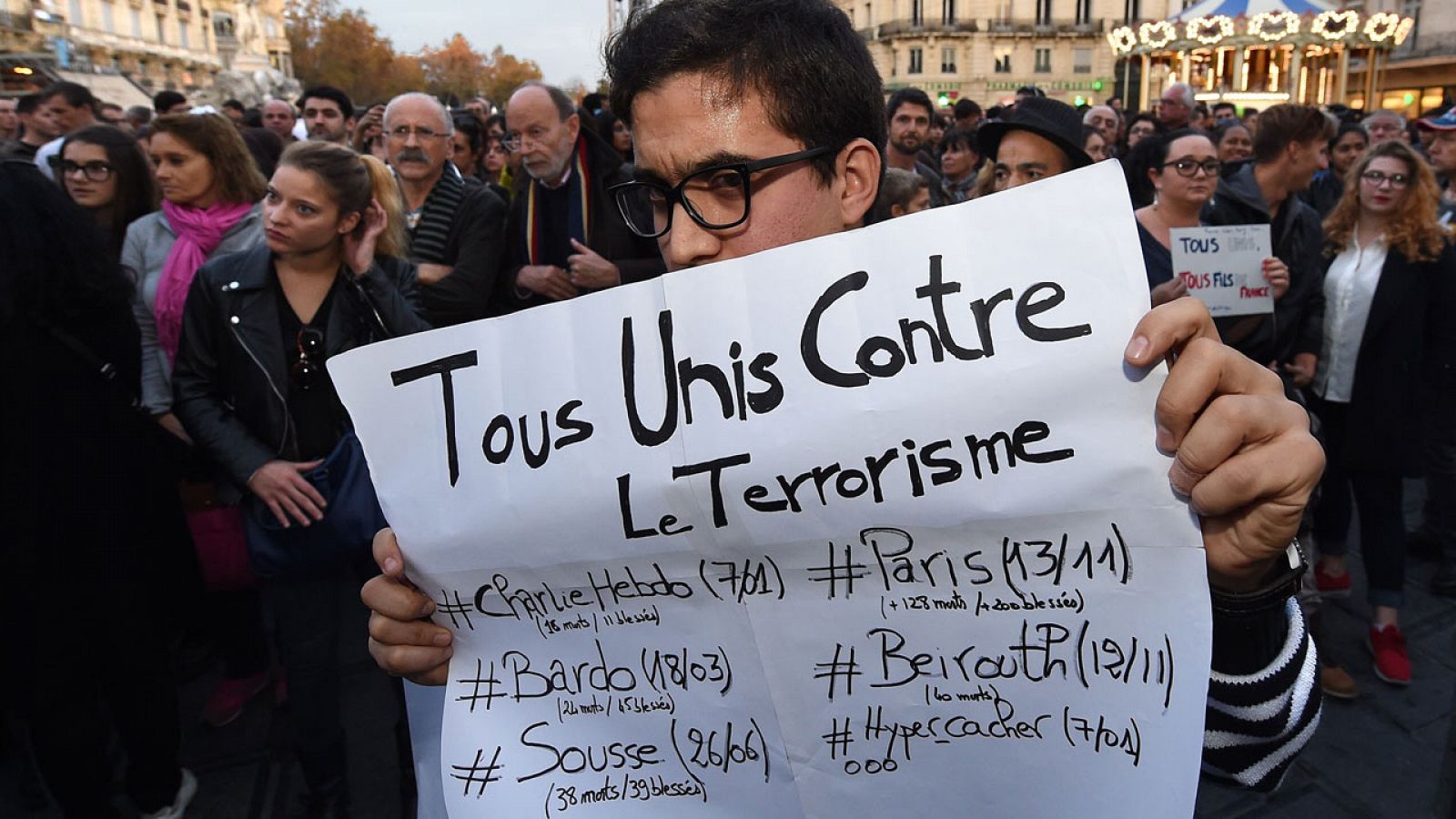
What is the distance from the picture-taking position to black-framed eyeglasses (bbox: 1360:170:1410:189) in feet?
11.8

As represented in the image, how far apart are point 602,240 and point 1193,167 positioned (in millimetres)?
2387

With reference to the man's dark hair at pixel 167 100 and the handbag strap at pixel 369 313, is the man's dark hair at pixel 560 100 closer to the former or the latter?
the handbag strap at pixel 369 313

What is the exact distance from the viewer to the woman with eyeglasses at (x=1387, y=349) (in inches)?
142

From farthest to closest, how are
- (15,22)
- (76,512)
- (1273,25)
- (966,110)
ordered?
(15,22) < (1273,25) < (966,110) < (76,512)

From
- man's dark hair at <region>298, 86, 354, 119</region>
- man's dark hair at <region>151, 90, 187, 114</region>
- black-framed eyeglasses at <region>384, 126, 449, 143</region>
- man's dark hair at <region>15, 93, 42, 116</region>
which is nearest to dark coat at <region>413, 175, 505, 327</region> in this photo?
black-framed eyeglasses at <region>384, 126, 449, 143</region>

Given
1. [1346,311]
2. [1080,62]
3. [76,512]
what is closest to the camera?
[76,512]

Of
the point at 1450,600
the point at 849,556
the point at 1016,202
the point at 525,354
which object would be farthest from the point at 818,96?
the point at 1450,600

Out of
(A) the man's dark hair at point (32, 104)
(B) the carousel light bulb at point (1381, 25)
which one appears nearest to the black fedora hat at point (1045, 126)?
(A) the man's dark hair at point (32, 104)

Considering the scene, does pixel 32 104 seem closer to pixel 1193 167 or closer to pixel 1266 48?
pixel 1193 167

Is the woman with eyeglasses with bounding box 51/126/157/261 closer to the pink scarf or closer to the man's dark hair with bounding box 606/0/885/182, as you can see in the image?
the pink scarf

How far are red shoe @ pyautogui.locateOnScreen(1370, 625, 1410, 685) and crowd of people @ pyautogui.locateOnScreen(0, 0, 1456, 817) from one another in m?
0.02

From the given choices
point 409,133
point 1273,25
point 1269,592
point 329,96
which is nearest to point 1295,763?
point 1269,592

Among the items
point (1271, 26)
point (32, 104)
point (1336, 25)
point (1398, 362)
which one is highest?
point (1271, 26)

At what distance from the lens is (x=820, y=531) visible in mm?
1075
